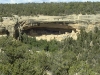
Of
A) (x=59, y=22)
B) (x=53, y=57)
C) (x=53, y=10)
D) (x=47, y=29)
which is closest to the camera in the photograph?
(x=53, y=57)

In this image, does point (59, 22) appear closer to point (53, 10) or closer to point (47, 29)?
point (47, 29)

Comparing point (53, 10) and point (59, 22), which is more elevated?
point (53, 10)

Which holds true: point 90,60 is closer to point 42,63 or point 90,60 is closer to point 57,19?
point 42,63

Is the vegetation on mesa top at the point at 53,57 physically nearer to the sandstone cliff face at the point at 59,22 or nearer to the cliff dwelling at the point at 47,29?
the sandstone cliff face at the point at 59,22

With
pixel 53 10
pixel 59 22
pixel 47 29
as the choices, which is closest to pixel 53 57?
pixel 59 22

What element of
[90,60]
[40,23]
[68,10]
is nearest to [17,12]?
[40,23]

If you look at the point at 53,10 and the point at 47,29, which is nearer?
the point at 47,29

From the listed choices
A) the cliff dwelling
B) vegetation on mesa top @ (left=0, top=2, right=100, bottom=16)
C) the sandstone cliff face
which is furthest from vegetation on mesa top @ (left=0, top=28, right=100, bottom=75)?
vegetation on mesa top @ (left=0, top=2, right=100, bottom=16)

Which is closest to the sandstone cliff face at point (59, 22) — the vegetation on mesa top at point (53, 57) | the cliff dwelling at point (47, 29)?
the cliff dwelling at point (47, 29)

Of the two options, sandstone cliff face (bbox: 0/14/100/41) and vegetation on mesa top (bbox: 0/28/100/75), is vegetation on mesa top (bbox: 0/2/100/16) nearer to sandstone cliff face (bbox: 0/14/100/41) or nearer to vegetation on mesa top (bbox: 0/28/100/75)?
sandstone cliff face (bbox: 0/14/100/41)

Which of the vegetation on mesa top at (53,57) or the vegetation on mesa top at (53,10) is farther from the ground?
the vegetation on mesa top at (53,10)

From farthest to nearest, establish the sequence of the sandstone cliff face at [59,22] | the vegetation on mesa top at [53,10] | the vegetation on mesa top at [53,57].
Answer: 1. the vegetation on mesa top at [53,10]
2. the sandstone cliff face at [59,22]
3. the vegetation on mesa top at [53,57]

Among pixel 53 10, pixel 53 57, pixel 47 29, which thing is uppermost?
pixel 53 10
